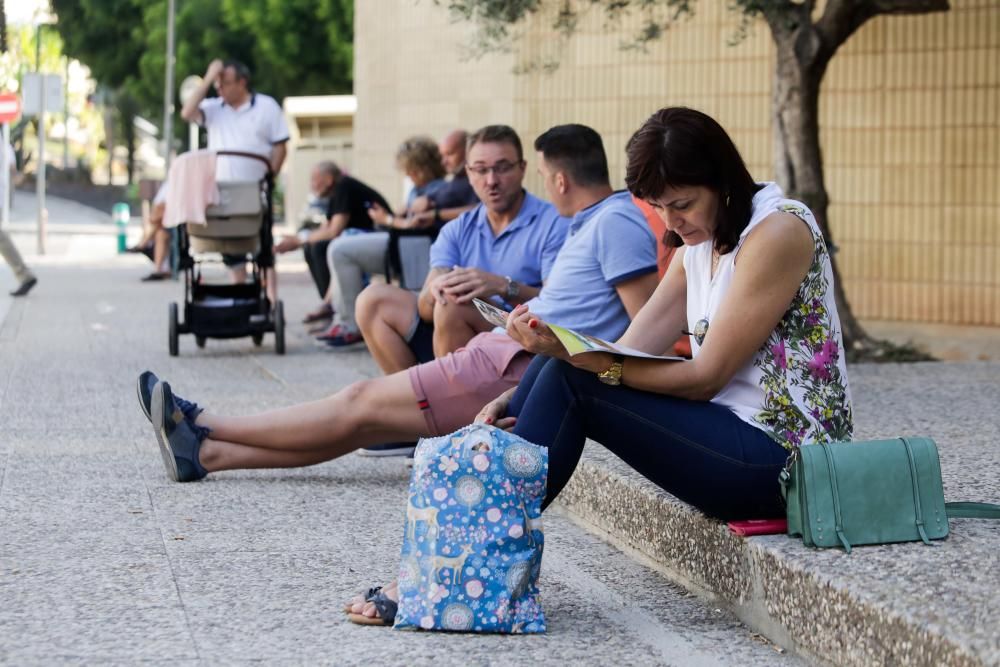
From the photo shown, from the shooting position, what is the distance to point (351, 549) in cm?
513

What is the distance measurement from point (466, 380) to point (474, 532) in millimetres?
1626

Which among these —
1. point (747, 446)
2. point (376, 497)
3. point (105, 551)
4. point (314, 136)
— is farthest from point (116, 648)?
point (314, 136)

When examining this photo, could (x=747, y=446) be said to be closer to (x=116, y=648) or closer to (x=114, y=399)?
(x=116, y=648)

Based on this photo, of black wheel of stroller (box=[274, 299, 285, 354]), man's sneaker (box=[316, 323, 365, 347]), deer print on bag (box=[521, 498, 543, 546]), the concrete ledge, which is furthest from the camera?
man's sneaker (box=[316, 323, 365, 347])

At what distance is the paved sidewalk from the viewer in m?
3.97

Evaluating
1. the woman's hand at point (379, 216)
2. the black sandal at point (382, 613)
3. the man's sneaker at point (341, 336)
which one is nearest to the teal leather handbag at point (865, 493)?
the black sandal at point (382, 613)

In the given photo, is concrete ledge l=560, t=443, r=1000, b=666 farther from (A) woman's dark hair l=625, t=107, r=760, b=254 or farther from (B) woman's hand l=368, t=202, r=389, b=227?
(B) woman's hand l=368, t=202, r=389, b=227

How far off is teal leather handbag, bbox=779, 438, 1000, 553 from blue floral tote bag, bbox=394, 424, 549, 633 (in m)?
0.66

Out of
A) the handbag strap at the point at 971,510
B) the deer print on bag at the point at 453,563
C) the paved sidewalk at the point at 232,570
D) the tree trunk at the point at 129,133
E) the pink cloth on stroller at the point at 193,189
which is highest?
the tree trunk at the point at 129,133

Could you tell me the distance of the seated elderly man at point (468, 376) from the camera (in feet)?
18.2

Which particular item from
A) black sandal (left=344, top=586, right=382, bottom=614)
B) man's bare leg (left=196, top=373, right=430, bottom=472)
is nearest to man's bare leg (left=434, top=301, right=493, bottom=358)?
man's bare leg (left=196, top=373, right=430, bottom=472)

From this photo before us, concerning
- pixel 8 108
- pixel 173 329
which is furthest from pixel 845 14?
pixel 8 108

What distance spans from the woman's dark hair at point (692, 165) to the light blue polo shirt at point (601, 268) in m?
1.29

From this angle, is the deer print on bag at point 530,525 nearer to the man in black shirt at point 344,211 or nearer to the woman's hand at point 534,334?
the woman's hand at point 534,334
